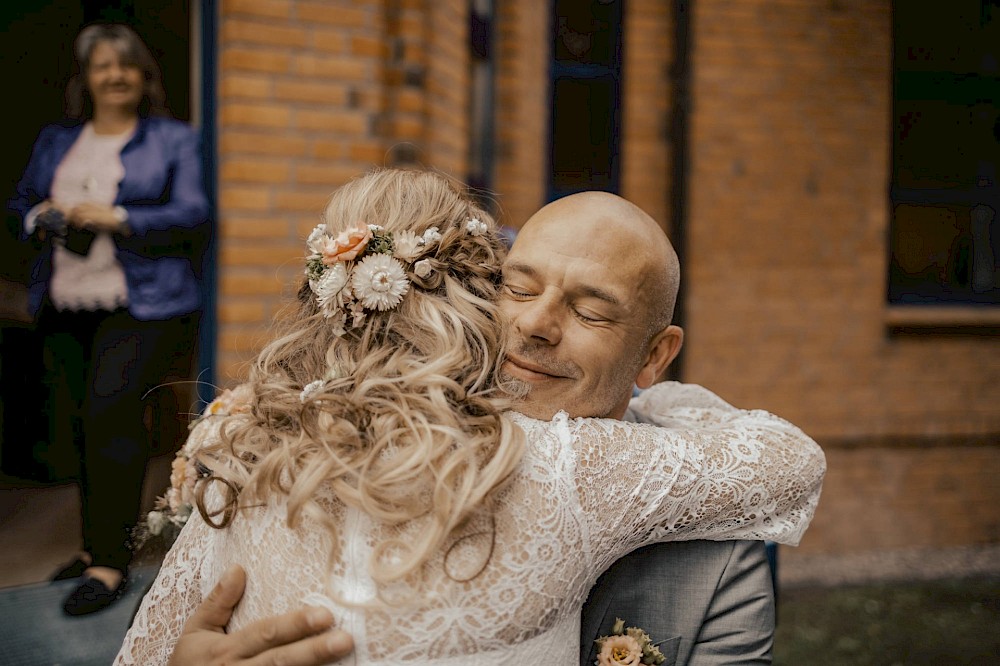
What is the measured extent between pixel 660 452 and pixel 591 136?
13.7ft

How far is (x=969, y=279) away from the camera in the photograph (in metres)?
5.74

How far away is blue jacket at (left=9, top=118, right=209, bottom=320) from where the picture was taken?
3.32m

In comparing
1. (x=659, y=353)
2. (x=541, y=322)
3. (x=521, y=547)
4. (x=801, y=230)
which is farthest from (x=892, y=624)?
(x=521, y=547)

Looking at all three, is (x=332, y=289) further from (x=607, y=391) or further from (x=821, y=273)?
(x=821, y=273)

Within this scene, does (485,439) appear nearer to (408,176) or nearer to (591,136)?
(408,176)

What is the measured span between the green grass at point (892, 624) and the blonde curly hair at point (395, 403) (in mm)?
2943

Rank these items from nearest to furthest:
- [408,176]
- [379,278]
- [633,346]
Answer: [379,278]
[408,176]
[633,346]

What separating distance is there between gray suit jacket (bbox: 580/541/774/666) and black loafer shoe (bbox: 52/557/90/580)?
7.78 ft

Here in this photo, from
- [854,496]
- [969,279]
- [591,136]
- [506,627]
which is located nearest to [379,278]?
[506,627]

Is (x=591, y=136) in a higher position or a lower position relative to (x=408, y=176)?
higher

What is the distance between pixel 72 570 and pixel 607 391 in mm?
2678

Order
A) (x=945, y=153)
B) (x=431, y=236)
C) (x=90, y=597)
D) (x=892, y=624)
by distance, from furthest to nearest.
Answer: (x=945, y=153)
(x=892, y=624)
(x=90, y=597)
(x=431, y=236)

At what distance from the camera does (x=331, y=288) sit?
158cm

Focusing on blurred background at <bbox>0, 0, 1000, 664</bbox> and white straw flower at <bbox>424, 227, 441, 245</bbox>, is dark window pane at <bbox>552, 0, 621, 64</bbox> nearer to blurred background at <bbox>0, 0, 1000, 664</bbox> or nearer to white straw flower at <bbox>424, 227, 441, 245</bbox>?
blurred background at <bbox>0, 0, 1000, 664</bbox>
